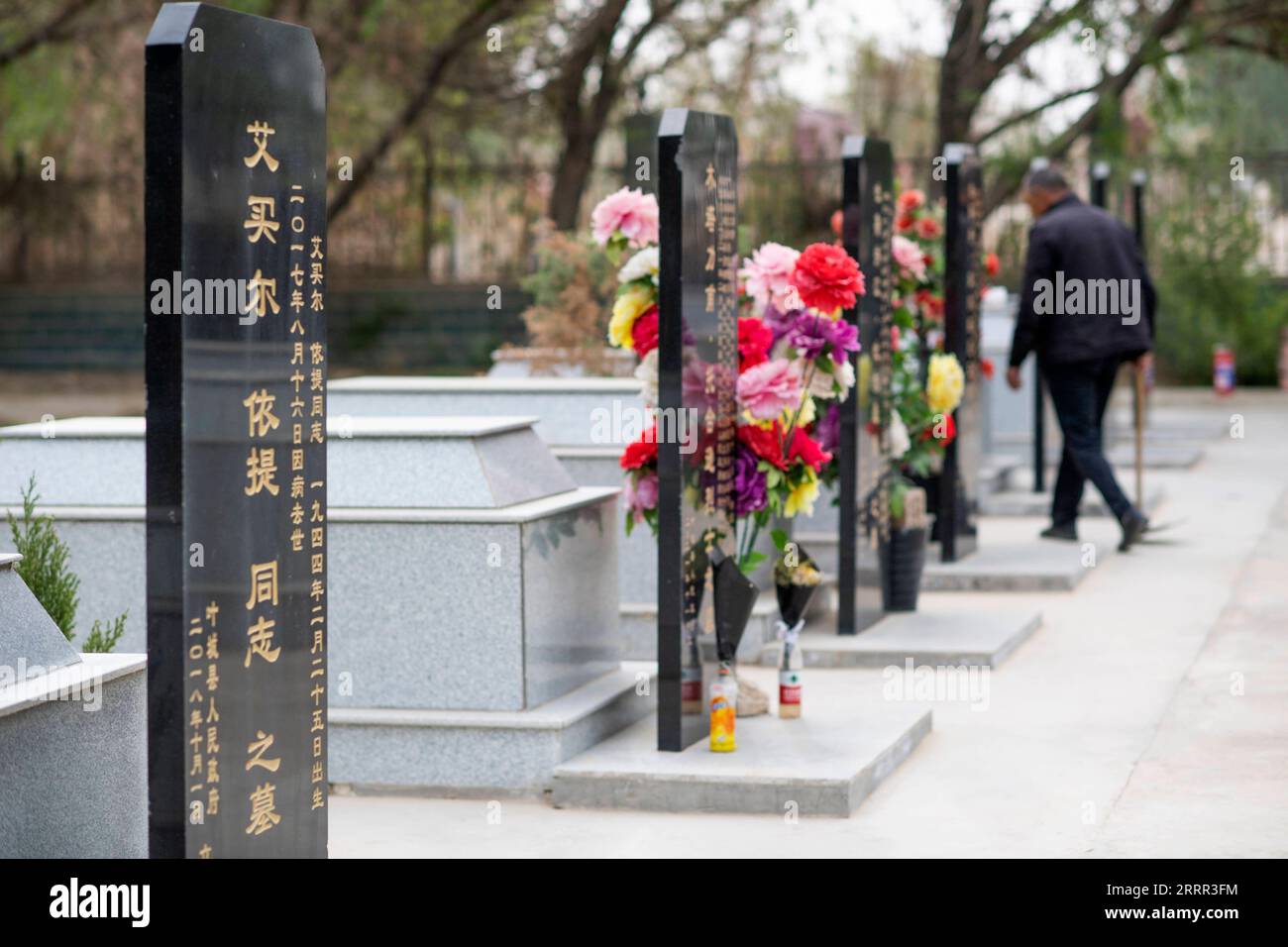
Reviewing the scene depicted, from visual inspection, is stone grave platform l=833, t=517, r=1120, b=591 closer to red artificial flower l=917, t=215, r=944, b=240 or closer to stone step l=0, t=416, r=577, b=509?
red artificial flower l=917, t=215, r=944, b=240

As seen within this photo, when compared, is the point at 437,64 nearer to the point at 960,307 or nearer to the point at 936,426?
the point at 960,307

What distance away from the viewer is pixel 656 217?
6496 mm

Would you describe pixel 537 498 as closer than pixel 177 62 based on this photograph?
No

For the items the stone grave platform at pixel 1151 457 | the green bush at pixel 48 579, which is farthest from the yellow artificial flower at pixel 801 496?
the stone grave platform at pixel 1151 457

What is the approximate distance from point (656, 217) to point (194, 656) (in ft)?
10.6

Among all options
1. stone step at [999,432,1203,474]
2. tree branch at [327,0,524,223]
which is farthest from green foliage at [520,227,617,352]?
tree branch at [327,0,524,223]

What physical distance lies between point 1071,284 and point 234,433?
753 cm

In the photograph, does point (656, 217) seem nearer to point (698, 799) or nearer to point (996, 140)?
point (698, 799)

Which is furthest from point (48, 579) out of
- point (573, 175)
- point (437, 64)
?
point (573, 175)

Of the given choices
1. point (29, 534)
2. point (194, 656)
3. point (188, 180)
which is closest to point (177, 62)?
point (188, 180)

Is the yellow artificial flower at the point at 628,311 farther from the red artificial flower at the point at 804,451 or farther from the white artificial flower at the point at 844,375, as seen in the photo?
the white artificial flower at the point at 844,375

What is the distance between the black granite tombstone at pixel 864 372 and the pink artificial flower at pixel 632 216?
166 centimetres

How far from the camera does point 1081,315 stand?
413 inches

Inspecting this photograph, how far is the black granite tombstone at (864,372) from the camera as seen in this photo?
815cm
